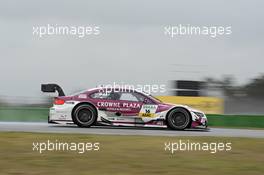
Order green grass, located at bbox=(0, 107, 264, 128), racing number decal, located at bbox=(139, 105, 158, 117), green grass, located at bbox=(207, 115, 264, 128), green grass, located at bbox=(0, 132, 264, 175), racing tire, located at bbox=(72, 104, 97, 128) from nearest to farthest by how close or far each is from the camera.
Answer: green grass, located at bbox=(0, 132, 264, 175), racing tire, located at bbox=(72, 104, 97, 128), racing number decal, located at bbox=(139, 105, 158, 117), green grass, located at bbox=(0, 107, 264, 128), green grass, located at bbox=(207, 115, 264, 128)

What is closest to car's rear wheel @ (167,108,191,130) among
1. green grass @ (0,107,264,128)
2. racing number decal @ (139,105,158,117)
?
racing number decal @ (139,105,158,117)

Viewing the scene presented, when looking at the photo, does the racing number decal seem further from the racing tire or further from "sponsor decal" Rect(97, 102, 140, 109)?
the racing tire

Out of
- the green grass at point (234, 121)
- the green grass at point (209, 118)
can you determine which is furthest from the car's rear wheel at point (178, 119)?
the green grass at point (234, 121)

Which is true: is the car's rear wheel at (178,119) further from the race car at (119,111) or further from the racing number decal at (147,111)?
the racing number decal at (147,111)

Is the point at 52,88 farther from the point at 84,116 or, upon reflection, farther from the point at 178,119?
the point at 178,119

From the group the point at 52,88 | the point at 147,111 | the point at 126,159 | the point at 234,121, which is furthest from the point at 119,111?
the point at 234,121

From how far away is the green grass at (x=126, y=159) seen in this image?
7584 mm

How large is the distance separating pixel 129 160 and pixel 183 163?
0.78 metres

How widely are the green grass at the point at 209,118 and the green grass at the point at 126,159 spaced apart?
9558 mm

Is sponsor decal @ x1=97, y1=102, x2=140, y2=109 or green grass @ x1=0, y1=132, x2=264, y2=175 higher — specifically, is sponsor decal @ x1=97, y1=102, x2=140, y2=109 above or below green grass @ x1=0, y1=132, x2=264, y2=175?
above

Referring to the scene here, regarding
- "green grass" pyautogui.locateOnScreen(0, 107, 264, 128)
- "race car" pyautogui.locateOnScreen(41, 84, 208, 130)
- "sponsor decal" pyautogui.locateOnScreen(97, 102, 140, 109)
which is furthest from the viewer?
"green grass" pyautogui.locateOnScreen(0, 107, 264, 128)

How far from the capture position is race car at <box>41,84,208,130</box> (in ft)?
45.7

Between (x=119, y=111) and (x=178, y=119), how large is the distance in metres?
1.48

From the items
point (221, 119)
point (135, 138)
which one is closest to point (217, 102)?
point (221, 119)
